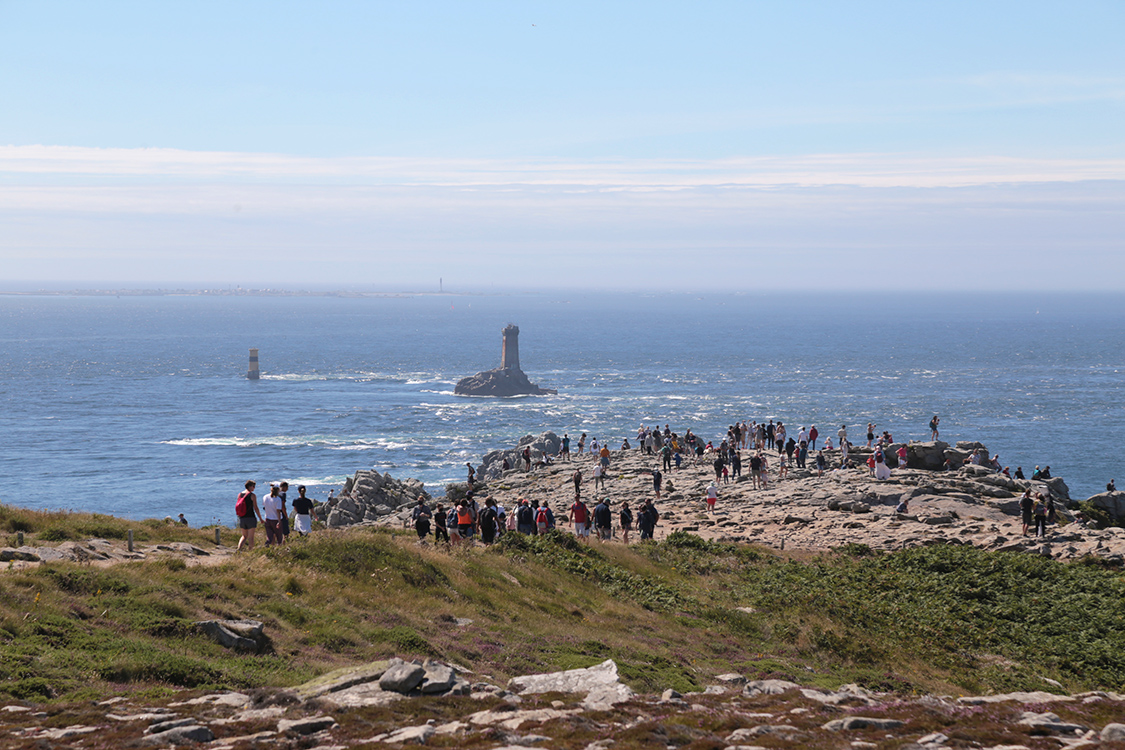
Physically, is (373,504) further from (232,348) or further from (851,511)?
(232,348)

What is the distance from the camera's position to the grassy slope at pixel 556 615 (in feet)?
40.3

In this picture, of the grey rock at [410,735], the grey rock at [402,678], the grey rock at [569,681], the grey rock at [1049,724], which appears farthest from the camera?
the grey rock at [569,681]

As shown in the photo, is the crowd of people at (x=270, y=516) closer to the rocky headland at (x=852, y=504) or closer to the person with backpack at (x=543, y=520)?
the person with backpack at (x=543, y=520)

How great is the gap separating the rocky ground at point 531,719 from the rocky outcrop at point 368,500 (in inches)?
1216

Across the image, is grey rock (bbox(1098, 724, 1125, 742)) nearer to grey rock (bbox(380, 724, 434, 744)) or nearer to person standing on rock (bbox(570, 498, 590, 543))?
grey rock (bbox(380, 724, 434, 744))

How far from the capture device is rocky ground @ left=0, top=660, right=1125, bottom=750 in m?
9.29

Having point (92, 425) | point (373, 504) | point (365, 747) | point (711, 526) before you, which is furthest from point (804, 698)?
point (92, 425)

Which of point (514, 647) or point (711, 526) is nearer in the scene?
point (514, 647)

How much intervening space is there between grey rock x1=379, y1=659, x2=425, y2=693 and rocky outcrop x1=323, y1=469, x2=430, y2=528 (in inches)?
1212

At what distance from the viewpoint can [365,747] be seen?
901 centimetres

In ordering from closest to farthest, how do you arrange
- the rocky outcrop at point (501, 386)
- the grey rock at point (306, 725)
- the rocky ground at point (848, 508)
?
the grey rock at point (306, 725), the rocky ground at point (848, 508), the rocky outcrop at point (501, 386)

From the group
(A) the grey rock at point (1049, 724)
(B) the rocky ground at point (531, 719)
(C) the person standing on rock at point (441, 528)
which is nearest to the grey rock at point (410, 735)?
(B) the rocky ground at point (531, 719)

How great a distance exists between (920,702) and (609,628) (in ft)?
21.2

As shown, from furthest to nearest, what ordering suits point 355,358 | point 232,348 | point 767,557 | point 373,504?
point 232,348 → point 355,358 → point 373,504 → point 767,557
